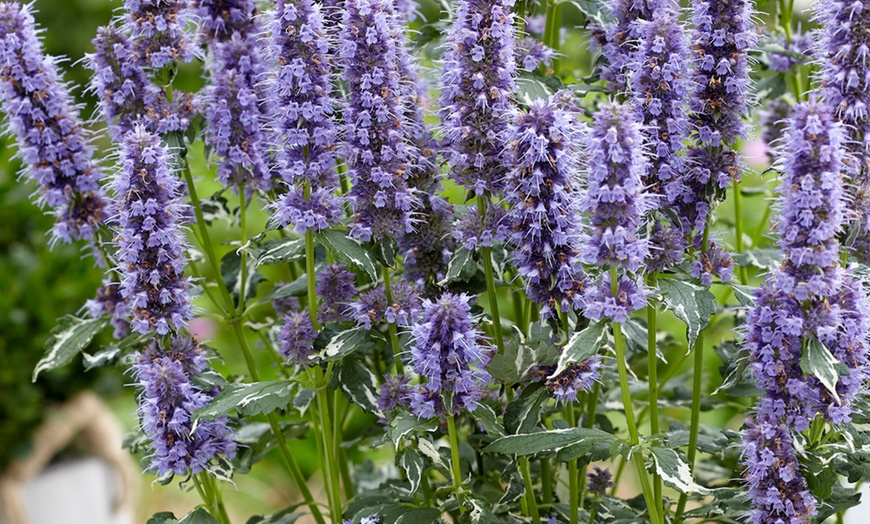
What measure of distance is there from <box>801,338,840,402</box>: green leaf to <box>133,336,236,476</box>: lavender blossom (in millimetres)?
1073

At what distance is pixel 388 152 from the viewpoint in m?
1.74

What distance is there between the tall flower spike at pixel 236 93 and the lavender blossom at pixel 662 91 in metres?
0.77

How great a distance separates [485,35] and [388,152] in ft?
0.88

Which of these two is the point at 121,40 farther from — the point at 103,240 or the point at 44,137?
the point at 103,240

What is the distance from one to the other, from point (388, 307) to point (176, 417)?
1.45ft

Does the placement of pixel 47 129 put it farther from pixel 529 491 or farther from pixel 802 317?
pixel 802 317

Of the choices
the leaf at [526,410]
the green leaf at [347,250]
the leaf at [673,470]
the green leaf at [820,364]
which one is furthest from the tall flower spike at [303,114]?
the green leaf at [820,364]

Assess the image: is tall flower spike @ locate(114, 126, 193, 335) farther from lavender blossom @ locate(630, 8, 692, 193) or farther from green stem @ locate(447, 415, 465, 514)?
lavender blossom @ locate(630, 8, 692, 193)

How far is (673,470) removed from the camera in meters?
1.63

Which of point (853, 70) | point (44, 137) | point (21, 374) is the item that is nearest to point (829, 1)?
point (853, 70)

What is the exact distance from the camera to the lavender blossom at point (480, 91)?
5.59 feet

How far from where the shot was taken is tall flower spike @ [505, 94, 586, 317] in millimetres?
1593

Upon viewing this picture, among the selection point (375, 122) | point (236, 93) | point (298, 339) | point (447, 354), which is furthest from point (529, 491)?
point (236, 93)

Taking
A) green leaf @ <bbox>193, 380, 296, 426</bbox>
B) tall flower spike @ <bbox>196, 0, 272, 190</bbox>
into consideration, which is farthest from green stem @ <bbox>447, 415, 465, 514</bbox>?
tall flower spike @ <bbox>196, 0, 272, 190</bbox>
